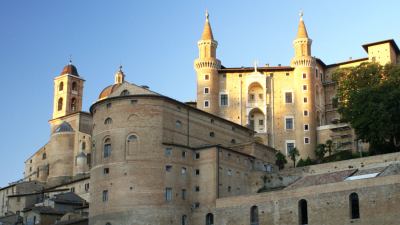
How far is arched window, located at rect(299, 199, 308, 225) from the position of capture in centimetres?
5469

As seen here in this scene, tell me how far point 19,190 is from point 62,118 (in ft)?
53.4

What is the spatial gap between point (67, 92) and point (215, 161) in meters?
48.9

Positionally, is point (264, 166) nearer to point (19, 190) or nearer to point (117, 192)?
point (117, 192)

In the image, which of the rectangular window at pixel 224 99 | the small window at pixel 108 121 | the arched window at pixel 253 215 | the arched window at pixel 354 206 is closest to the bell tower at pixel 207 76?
the rectangular window at pixel 224 99

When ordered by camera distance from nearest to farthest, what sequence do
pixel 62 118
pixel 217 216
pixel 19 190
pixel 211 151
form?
pixel 217 216
pixel 211 151
pixel 19 190
pixel 62 118

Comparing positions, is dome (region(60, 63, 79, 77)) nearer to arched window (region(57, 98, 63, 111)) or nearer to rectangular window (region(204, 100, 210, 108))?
arched window (region(57, 98, 63, 111))

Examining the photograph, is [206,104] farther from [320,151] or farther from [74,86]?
[74,86]

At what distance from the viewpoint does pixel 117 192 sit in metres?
63.0

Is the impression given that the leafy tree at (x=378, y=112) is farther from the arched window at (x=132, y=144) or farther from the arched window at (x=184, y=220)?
the arched window at (x=132, y=144)

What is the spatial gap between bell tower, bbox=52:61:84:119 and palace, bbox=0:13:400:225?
26.9 feet

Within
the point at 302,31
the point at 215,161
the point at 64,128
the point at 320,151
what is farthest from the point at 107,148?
the point at 302,31

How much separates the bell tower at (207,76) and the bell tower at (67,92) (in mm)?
23555

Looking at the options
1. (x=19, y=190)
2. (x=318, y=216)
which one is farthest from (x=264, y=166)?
(x=19, y=190)

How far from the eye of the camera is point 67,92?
353ft
